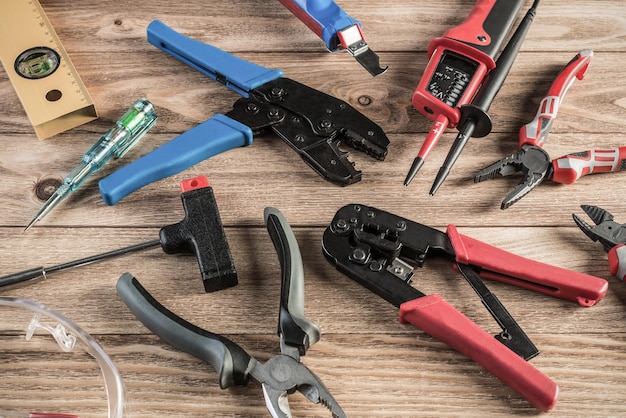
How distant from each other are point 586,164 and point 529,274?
0.88 ft

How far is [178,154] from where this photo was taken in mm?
1341

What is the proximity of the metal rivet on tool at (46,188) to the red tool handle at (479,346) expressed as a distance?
0.63 metres

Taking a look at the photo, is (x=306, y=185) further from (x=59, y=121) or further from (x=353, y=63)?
(x=59, y=121)

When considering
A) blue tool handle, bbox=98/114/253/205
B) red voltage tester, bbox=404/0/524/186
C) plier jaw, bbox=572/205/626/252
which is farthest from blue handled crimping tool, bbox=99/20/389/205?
plier jaw, bbox=572/205/626/252

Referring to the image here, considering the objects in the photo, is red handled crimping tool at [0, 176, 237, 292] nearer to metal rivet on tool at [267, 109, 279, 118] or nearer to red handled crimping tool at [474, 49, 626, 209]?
metal rivet on tool at [267, 109, 279, 118]

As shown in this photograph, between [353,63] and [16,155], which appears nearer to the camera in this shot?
[16,155]

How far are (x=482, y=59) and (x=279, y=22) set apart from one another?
429mm

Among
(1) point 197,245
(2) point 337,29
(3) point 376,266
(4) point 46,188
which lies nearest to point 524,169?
(3) point 376,266

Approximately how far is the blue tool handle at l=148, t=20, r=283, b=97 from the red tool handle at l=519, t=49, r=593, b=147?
0.46 metres

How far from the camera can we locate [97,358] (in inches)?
44.7

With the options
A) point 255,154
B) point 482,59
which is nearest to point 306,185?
point 255,154

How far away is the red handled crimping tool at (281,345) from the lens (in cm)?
106

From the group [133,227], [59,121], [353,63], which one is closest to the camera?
[133,227]

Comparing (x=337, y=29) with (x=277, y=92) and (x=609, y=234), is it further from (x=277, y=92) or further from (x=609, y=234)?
(x=609, y=234)
